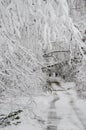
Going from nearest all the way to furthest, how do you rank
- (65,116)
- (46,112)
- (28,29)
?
(28,29) → (65,116) → (46,112)

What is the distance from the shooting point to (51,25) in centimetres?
738

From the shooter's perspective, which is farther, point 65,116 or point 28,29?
point 65,116

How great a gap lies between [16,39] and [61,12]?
1627 millimetres

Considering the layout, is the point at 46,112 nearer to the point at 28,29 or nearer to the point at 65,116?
the point at 65,116

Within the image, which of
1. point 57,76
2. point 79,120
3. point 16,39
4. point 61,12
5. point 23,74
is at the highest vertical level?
point 61,12

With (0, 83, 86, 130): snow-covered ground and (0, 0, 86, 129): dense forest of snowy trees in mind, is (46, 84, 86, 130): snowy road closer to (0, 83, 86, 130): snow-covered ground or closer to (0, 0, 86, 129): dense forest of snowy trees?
(0, 83, 86, 130): snow-covered ground

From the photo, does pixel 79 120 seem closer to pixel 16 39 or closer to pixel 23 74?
pixel 23 74

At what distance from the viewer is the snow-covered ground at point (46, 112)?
9.74 metres

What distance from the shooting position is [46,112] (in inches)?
471

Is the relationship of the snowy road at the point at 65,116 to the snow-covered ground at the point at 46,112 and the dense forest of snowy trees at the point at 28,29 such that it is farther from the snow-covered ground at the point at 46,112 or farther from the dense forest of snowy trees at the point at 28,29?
the dense forest of snowy trees at the point at 28,29

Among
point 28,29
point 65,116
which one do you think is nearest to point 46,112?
A: point 65,116

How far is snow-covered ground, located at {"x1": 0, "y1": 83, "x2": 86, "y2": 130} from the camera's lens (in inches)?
384

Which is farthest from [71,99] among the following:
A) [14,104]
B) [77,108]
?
[14,104]

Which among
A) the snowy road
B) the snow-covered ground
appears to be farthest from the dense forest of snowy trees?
the snowy road
